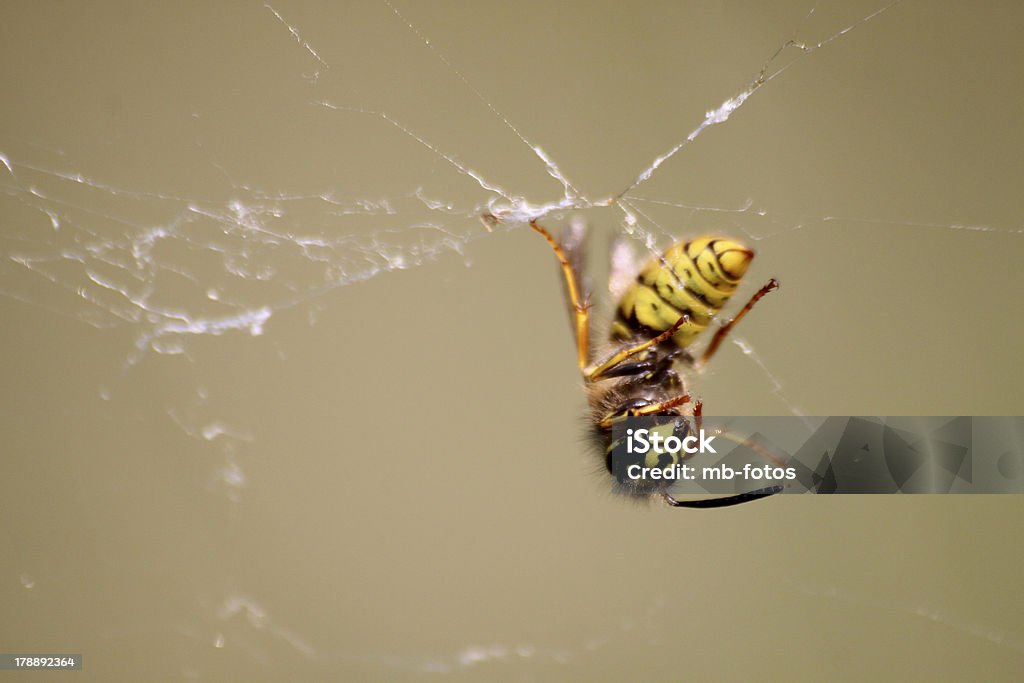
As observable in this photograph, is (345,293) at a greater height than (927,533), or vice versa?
(345,293)

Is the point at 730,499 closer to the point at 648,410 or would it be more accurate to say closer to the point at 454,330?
the point at 648,410

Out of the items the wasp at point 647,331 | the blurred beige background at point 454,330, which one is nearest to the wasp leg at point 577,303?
the wasp at point 647,331

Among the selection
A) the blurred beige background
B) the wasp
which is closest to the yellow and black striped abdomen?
the wasp

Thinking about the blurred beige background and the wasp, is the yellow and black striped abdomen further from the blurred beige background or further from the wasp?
the blurred beige background

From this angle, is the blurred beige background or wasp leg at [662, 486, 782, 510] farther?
the blurred beige background

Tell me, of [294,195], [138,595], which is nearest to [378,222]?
[294,195]

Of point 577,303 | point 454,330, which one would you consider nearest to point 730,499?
point 577,303

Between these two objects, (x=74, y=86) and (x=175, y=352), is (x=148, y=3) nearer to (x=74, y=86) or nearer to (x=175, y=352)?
(x=74, y=86)
